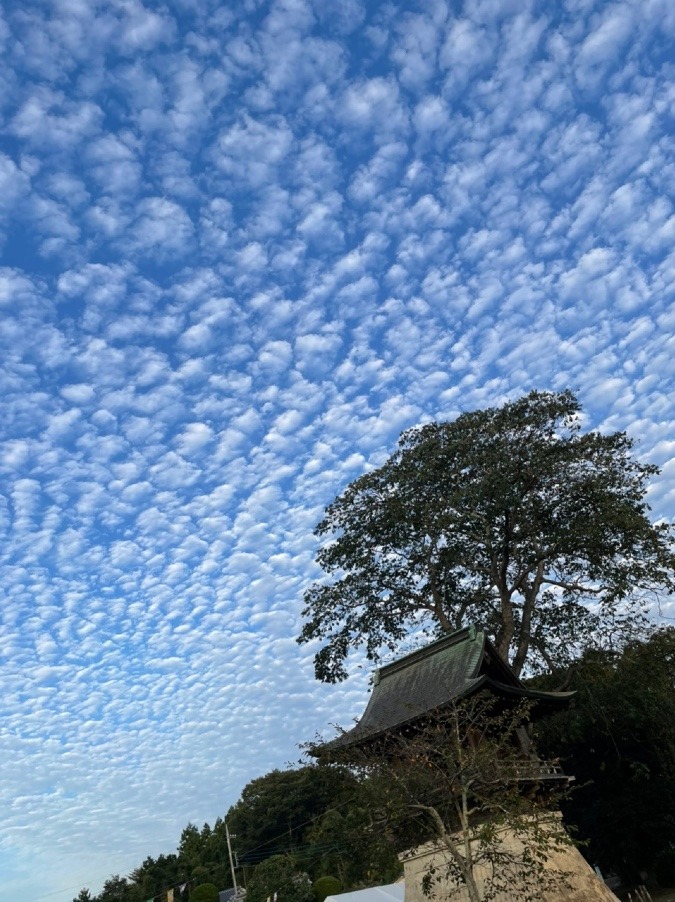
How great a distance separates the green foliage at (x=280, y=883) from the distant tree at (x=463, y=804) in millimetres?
27561

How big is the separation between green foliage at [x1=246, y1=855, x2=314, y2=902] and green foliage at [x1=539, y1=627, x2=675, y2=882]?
16098 millimetres

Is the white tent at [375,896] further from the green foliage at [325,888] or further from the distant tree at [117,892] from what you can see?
the distant tree at [117,892]

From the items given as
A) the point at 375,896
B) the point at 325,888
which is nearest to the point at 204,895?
the point at 325,888

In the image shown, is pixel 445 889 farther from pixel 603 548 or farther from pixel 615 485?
pixel 615 485

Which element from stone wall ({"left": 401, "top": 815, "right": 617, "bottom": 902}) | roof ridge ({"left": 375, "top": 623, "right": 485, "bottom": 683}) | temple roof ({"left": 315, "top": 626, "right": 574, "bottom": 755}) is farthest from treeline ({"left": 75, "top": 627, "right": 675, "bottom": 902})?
roof ridge ({"left": 375, "top": 623, "right": 485, "bottom": 683})

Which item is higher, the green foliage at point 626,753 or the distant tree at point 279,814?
the distant tree at point 279,814

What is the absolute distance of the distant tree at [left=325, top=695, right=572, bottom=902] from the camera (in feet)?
37.9

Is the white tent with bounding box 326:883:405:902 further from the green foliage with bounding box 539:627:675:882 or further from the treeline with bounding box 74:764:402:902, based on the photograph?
the treeline with bounding box 74:764:402:902

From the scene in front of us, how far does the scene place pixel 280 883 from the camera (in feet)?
128

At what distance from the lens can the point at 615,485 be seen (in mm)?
22062

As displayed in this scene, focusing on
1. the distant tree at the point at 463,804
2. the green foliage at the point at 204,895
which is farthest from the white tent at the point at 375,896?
the green foliage at the point at 204,895

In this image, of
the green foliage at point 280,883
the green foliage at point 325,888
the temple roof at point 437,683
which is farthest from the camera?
the green foliage at point 325,888

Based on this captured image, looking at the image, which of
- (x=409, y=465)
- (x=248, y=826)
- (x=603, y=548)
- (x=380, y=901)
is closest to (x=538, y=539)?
(x=603, y=548)

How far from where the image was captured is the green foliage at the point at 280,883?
38.2m
